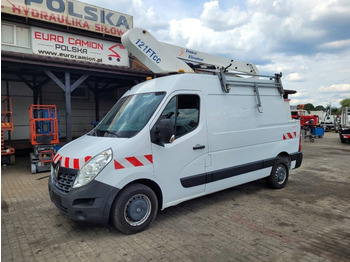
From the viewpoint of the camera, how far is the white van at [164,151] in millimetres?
3354

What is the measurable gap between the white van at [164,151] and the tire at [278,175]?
202mm

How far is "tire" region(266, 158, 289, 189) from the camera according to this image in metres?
5.67

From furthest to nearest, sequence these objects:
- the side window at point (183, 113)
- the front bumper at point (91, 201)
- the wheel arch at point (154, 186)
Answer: the side window at point (183, 113) < the wheel arch at point (154, 186) < the front bumper at point (91, 201)

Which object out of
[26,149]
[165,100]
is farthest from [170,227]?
[26,149]

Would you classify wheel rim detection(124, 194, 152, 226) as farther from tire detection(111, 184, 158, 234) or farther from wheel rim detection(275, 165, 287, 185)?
wheel rim detection(275, 165, 287, 185)

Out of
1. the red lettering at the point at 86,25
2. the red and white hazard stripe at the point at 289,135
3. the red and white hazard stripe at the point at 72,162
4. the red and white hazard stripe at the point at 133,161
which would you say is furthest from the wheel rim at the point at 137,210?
the red lettering at the point at 86,25

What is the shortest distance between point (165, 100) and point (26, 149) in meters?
9.57

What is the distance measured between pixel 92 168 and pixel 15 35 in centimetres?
1111

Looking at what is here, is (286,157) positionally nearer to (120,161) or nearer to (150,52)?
(150,52)

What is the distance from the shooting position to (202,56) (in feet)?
23.8

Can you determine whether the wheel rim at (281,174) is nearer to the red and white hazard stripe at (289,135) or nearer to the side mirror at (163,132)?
the red and white hazard stripe at (289,135)

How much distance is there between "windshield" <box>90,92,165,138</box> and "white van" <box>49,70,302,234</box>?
2 centimetres

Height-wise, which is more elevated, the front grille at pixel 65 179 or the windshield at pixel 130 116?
the windshield at pixel 130 116

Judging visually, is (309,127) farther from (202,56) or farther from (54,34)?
(54,34)
